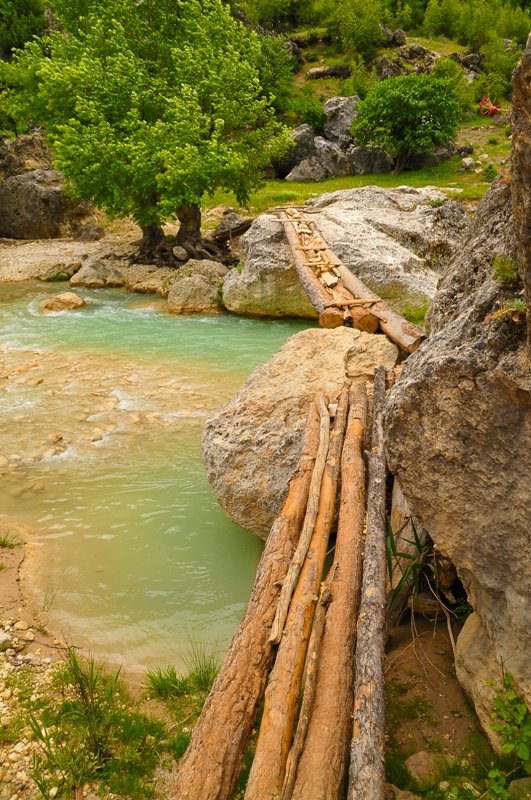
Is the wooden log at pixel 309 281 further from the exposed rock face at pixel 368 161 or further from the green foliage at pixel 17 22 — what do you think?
the green foliage at pixel 17 22

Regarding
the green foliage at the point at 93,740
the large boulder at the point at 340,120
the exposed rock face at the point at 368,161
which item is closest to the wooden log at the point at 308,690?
the green foliage at the point at 93,740

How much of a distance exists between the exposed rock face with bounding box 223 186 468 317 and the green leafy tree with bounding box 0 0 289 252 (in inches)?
142

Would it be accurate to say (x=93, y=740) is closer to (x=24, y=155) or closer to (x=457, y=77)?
(x=24, y=155)

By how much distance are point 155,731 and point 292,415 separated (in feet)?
10.6

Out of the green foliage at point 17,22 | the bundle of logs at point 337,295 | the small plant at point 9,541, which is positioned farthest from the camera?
the green foliage at point 17,22

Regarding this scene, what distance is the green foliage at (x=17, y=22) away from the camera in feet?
135

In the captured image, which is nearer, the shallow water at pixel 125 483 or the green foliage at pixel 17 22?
the shallow water at pixel 125 483

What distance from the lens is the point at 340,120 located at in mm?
37031

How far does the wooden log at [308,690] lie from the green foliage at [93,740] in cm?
121

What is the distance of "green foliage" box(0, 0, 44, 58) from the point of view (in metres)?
41.1

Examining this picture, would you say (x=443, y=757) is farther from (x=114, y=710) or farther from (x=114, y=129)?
(x=114, y=129)

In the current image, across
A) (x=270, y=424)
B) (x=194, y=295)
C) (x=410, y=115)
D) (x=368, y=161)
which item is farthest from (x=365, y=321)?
(x=368, y=161)

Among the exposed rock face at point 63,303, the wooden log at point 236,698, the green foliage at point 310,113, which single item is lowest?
the wooden log at point 236,698

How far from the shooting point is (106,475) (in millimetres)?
7492
